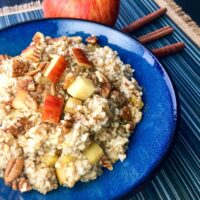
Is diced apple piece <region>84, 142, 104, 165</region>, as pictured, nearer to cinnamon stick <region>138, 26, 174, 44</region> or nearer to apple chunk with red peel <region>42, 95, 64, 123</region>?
apple chunk with red peel <region>42, 95, 64, 123</region>

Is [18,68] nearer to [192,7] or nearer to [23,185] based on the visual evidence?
[23,185]

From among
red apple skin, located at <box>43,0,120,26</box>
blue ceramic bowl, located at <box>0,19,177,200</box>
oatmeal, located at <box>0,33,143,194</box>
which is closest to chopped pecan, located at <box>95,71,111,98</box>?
oatmeal, located at <box>0,33,143,194</box>

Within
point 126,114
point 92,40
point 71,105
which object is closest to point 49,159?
point 71,105

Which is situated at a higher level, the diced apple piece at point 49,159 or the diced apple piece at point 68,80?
the diced apple piece at point 68,80

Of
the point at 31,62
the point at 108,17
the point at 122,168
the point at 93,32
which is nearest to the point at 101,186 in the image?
the point at 122,168

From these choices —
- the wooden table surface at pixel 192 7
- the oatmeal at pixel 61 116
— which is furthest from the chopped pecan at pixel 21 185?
the wooden table surface at pixel 192 7

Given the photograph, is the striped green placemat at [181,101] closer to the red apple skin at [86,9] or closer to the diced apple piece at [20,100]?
the red apple skin at [86,9]
